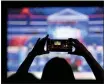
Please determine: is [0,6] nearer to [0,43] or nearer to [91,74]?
[0,43]

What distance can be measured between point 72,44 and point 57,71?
24 centimetres

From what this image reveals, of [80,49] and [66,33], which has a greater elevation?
[66,33]

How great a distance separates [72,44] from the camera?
558 cm

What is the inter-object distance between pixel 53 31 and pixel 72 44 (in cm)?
18

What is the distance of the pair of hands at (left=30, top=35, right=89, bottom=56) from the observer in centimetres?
558

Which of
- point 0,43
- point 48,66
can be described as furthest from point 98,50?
point 0,43

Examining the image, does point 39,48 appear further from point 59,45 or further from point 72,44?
point 72,44

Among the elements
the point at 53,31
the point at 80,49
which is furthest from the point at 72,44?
the point at 53,31

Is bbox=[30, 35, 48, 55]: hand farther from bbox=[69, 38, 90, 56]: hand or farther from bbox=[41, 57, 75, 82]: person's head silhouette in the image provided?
bbox=[69, 38, 90, 56]: hand

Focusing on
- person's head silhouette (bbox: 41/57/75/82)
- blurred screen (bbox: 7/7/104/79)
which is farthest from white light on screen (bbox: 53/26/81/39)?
person's head silhouette (bbox: 41/57/75/82)

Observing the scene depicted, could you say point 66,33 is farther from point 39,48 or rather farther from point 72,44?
point 39,48

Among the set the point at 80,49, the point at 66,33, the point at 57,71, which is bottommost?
the point at 57,71

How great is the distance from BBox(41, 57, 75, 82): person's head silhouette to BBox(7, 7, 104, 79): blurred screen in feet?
0.11

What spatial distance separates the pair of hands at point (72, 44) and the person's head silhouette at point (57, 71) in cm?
11
